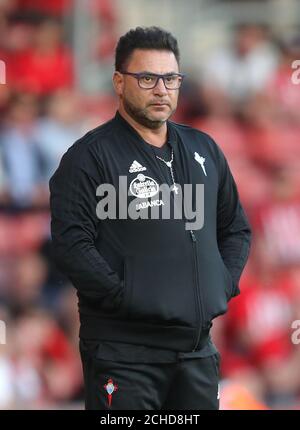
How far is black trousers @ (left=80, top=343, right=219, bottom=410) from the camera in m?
3.32

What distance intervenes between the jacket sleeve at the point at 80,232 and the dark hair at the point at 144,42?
0.37m

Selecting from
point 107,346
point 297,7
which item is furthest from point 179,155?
point 297,7

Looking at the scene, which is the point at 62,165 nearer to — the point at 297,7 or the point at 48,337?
the point at 48,337

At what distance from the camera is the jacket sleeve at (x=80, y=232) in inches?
129

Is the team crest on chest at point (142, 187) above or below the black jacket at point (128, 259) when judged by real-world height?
above

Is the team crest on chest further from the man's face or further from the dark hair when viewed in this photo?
the dark hair

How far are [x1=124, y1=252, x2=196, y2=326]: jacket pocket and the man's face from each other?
1.58ft

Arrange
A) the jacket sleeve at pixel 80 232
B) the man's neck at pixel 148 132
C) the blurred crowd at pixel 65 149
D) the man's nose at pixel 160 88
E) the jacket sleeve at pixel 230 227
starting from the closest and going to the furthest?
the jacket sleeve at pixel 80 232 < the man's nose at pixel 160 88 < the man's neck at pixel 148 132 < the jacket sleeve at pixel 230 227 < the blurred crowd at pixel 65 149

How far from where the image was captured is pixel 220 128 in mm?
7402

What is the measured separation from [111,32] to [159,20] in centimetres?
36

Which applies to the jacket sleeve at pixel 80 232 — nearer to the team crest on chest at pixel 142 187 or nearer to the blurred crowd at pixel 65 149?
the team crest on chest at pixel 142 187

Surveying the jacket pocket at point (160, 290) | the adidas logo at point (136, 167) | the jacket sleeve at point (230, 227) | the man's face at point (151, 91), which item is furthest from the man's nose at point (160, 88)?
the jacket pocket at point (160, 290)

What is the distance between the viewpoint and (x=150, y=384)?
3.35m

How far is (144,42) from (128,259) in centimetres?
74
